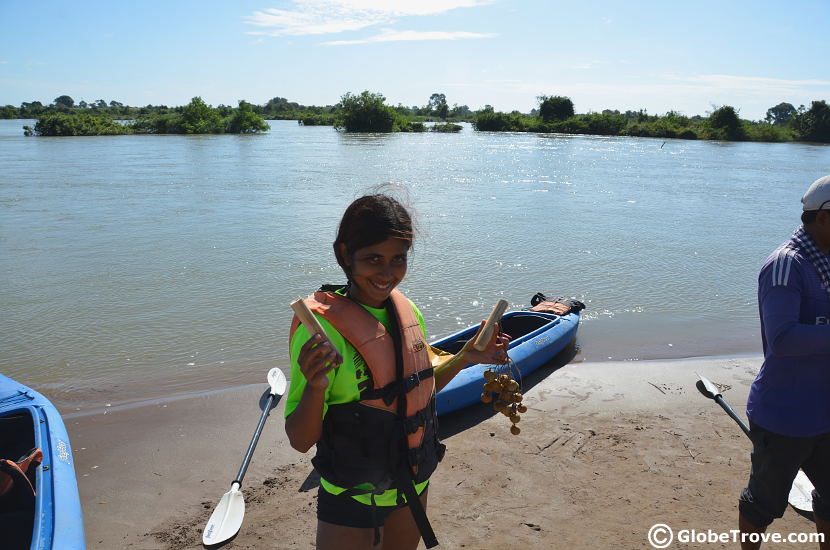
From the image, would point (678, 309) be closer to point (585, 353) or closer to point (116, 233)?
point (585, 353)

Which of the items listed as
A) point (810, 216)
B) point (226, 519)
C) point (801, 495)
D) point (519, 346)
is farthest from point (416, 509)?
point (519, 346)

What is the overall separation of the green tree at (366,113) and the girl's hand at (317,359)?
67967 millimetres

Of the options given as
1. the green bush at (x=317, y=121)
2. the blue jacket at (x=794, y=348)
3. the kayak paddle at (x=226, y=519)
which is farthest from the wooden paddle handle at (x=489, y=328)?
the green bush at (x=317, y=121)

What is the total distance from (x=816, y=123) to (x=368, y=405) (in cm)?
7621

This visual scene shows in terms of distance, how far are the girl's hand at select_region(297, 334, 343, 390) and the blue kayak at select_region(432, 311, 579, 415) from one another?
3.10 meters

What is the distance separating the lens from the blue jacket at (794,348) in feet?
7.67

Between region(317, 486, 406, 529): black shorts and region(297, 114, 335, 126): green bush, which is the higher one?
region(297, 114, 335, 126): green bush

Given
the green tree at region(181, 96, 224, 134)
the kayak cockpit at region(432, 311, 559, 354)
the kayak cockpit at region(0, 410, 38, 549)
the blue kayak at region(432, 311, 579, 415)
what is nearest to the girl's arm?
the kayak cockpit at region(0, 410, 38, 549)

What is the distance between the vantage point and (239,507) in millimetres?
3766

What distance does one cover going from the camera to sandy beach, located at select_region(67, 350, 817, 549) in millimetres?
3883

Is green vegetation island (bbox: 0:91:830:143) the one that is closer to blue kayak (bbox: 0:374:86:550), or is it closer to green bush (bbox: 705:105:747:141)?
green bush (bbox: 705:105:747:141)

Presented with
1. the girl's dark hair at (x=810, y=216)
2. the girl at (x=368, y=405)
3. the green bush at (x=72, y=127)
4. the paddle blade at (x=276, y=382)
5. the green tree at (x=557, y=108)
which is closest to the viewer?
the girl at (x=368, y=405)

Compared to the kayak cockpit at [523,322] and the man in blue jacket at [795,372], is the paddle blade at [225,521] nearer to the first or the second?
the man in blue jacket at [795,372]

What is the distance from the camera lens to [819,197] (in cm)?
245
